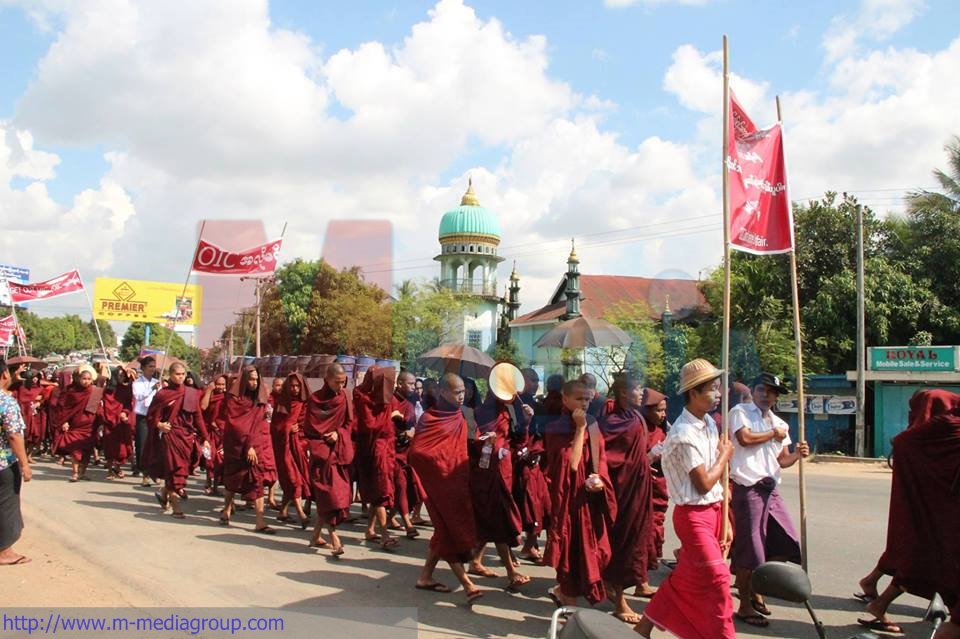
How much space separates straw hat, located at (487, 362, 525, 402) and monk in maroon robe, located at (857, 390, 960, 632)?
2.98 m

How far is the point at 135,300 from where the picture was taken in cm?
6000

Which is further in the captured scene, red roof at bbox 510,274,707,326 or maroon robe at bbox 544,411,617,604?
red roof at bbox 510,274,707,326

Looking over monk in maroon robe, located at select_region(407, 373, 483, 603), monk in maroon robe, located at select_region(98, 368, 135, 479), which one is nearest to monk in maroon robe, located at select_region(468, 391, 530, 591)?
monk in maroon robe, located at select_region(407, 373, 483, 603)

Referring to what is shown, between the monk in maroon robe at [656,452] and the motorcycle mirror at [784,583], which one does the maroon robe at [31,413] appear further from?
the motorcycle mirror at [784,583]

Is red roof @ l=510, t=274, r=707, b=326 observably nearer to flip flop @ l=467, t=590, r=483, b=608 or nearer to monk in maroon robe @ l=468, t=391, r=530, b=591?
monk in maroon robe @ l=468, t=391, r=530, b=591

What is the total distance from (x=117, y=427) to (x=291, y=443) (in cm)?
610

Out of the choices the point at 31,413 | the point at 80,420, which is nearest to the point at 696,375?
the point at 80,420

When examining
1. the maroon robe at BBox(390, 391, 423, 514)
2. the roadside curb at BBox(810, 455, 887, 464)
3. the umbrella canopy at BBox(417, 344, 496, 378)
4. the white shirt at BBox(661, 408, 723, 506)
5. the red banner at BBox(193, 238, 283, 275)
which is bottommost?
the roadside curb at BBox(810, 455, 887, 464)

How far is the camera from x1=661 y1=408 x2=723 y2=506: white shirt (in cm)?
415

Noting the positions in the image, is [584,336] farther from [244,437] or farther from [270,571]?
[244,437]

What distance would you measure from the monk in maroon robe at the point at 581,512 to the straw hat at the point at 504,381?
4.04 ft

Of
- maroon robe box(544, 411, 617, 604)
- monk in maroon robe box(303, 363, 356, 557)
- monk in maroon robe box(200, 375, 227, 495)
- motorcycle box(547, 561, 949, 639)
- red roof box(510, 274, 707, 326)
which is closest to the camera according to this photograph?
motorcycle box(547, 561, 949, 639)

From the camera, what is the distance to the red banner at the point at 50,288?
2747cm

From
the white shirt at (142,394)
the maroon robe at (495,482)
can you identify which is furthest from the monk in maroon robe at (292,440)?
the white shirt at (142,394)
